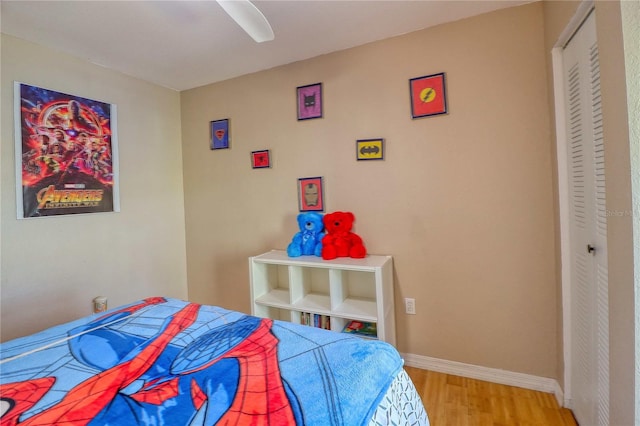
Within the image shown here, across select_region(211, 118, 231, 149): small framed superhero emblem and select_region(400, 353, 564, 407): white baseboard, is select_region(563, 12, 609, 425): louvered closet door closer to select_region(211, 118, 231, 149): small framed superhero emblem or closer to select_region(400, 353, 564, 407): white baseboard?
select_region(400, 353, 564, 407): white baseboard

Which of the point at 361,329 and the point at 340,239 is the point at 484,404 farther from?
the point at 340,239

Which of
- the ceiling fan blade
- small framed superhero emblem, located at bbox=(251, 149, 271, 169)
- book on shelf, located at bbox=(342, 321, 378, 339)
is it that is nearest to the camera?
the ceiling fan blade

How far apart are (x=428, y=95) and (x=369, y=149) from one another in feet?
1.68

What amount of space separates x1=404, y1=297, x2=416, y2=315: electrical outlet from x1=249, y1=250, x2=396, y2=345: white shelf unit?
0.09m

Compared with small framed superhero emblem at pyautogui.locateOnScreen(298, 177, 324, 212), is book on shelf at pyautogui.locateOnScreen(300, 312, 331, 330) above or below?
below

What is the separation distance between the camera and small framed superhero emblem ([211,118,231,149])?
2590mm

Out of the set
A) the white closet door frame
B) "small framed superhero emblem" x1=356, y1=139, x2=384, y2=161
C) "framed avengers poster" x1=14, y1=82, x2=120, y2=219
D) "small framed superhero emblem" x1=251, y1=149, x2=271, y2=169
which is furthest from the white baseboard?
"framed avengers poster" x1=14, y1=82, x2=120, y2=219

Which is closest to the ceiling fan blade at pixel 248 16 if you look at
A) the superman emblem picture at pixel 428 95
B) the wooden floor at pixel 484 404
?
the superman emblem picture at pixel 428 95

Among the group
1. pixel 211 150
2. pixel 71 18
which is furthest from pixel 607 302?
pixel 71 18

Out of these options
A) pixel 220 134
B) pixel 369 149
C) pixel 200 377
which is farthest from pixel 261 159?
pixel 200 377

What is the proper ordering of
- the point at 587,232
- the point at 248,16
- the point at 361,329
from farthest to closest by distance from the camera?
the point at 361,329
the point at 587,232
the point at 248,16

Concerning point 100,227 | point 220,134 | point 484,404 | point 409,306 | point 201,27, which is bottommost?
point 484,404

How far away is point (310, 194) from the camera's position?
7.43 feet

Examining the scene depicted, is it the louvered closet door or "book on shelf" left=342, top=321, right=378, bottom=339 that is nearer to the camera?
the louvered closet door
